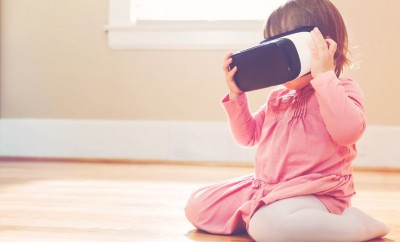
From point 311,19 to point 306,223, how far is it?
0.34 metres

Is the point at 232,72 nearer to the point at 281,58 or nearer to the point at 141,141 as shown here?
the point at 281,58

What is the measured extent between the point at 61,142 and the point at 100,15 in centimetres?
57

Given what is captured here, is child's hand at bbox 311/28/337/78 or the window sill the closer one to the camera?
child's hand at bbox 311/28/337/78

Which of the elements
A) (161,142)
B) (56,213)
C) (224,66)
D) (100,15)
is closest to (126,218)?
(56,213)

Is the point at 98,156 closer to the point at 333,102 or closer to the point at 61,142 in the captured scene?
the point at 61,142

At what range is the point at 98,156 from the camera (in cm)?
241

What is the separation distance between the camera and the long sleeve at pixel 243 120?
1.03 meters

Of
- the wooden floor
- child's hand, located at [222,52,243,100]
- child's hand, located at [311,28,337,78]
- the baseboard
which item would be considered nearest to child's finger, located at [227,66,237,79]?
child's hand, located at [222,52,243,100]

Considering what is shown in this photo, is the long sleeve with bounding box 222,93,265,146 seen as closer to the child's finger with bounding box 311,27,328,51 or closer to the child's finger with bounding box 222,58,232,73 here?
the child's finger with bounding box 222,58,232,73

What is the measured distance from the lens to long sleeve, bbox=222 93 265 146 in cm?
103

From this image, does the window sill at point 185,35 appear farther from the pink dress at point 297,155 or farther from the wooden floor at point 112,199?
the pink dress at point 297,155

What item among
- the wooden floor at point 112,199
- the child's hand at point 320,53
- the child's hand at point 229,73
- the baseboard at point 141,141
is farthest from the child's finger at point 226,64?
Answer: the baseboard at point 141,141

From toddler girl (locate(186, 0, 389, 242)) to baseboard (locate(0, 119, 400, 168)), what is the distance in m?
1.30

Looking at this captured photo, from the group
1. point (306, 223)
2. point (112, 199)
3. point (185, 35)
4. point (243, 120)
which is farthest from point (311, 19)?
point (185, 35)
